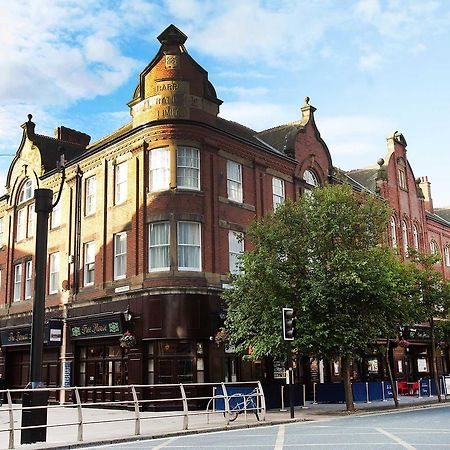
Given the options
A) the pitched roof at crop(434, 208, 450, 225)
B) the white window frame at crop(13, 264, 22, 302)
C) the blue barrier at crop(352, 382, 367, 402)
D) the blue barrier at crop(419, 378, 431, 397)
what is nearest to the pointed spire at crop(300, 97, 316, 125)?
the blue barrier at crop(352, 382, 367, 402)

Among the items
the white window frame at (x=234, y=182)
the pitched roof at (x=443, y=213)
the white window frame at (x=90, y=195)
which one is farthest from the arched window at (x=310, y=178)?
the pitched roof at (x=443, y=213)

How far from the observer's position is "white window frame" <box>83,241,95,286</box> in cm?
2873

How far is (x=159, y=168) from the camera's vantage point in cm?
2641

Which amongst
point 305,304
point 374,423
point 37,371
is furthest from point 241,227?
point 37,371

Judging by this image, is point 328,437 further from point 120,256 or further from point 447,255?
point 447,255

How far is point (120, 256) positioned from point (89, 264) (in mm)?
2565

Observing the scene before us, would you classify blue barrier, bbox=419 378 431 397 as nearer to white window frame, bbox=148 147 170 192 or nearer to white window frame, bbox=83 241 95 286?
white window frame, bbox=148 147 170 192

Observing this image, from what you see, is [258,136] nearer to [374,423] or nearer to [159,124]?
[159,124]

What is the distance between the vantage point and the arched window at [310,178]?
3266 cm

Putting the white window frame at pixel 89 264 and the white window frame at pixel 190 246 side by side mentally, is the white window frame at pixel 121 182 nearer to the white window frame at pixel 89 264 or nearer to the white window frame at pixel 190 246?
the white window frame at pixel 89 264

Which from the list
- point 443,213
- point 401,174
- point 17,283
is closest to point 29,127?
point 17,283

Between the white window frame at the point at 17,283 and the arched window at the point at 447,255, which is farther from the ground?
the arched window at the point at 447,255

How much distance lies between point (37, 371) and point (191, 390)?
A: 36.8 feet

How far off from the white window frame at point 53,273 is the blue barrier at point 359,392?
48.5 ft
